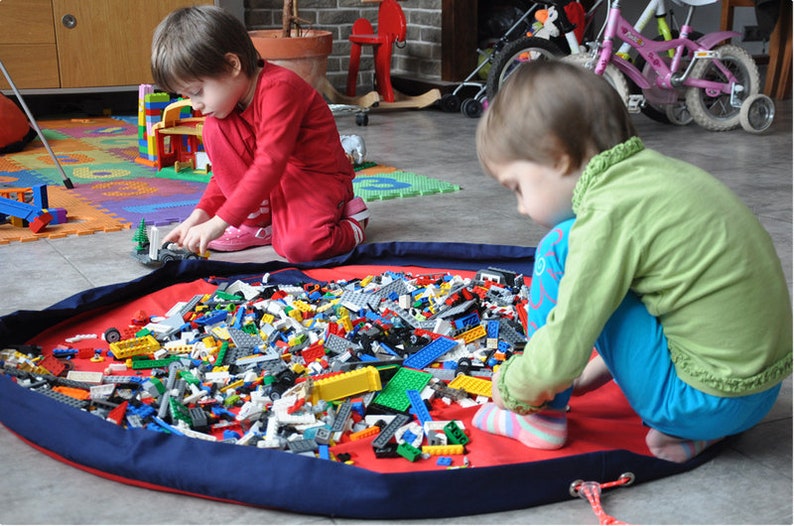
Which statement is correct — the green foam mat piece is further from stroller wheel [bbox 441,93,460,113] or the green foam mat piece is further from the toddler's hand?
stroller wheel [bbox 441,93,460,113]

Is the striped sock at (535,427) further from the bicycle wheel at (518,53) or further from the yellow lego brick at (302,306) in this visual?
the bicycle wheel at (518,53)

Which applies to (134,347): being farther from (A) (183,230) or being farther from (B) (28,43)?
(B) (28,43)

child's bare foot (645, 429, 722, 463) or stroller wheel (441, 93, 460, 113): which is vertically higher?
child's bare foot (645, 429, 722, 463)

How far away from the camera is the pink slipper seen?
2361mm

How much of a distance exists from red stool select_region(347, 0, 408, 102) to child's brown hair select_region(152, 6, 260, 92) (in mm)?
2606

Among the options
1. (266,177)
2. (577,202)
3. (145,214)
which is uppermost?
(577,202)

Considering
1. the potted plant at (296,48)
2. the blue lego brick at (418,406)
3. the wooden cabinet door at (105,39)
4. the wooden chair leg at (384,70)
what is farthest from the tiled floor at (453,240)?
the wooden cabinet door at (105,39)

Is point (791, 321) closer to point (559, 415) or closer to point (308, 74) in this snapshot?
point (559, 415)

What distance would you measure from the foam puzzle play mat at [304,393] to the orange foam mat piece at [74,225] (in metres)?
0.64

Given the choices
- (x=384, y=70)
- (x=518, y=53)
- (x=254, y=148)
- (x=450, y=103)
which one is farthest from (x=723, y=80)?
(x=254, y=148)

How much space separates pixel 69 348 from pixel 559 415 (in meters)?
0.90

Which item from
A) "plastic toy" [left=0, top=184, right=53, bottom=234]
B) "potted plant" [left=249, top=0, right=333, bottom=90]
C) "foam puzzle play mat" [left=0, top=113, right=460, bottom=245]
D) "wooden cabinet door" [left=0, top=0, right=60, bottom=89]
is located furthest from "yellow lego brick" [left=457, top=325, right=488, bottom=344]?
"wooden cabinet door" [left=0, top=0, right=60, bottom=89]

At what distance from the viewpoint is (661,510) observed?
3.71 ft

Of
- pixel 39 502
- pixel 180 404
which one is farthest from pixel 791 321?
pixel 39 502
